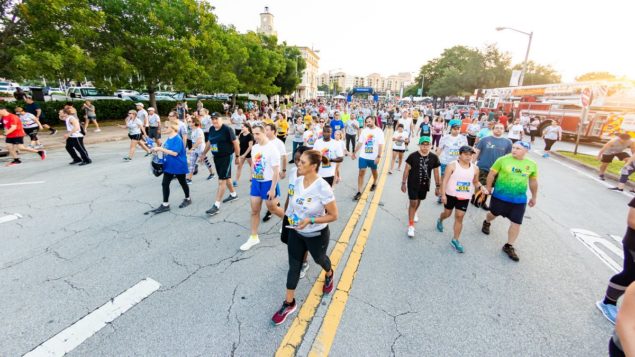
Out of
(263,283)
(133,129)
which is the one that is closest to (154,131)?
(133,129)

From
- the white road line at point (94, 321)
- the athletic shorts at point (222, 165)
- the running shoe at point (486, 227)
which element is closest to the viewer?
the white road line at point (94, 321)

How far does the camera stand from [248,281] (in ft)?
11.3

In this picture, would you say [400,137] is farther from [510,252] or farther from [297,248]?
[297,248]

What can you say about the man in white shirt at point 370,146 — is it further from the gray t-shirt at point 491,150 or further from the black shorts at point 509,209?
the black shorts at point 509,209

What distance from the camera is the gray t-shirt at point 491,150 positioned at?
5.89 metres

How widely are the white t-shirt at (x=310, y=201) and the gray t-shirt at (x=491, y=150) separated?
479 centimetres

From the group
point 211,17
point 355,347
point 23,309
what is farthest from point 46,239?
point 211,17

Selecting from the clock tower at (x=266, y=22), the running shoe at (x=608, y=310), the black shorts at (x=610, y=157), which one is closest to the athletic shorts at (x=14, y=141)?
the running shoe at (x=608, y=310)

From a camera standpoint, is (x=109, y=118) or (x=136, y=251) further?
(x=109, y=118)

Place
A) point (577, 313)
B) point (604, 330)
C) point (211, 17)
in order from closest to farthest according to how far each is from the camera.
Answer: point (604, 330)
point (577, 313)
point (211, 17)

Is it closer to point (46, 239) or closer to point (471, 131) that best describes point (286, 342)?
point (46, 239)

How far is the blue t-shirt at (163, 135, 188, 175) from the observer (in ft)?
17.3

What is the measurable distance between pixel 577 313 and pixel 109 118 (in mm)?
24607

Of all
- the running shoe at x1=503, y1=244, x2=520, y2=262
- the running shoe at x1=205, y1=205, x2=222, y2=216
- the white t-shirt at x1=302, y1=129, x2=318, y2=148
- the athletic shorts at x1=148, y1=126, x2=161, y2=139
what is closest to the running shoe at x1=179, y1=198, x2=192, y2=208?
the running shoe at x1=205, y1=205, x2=222, y2=216
